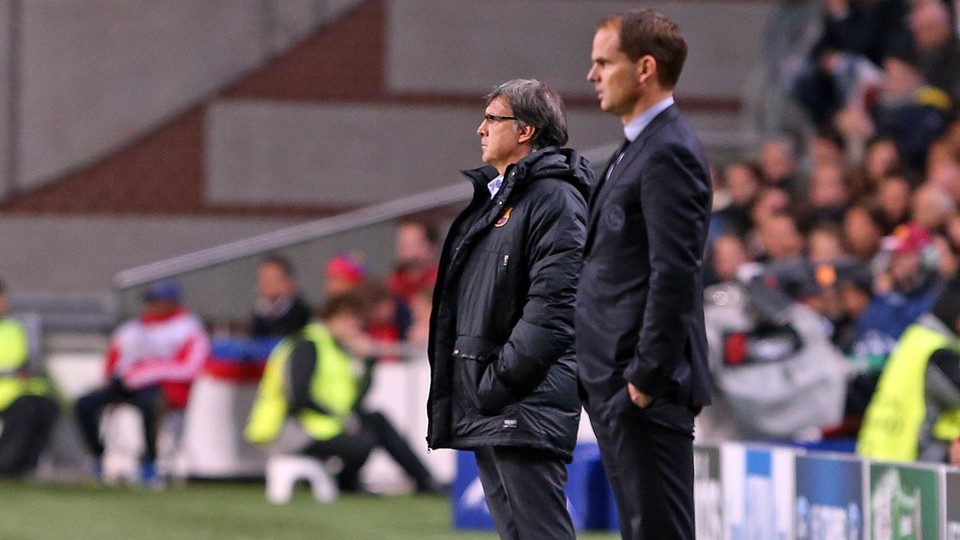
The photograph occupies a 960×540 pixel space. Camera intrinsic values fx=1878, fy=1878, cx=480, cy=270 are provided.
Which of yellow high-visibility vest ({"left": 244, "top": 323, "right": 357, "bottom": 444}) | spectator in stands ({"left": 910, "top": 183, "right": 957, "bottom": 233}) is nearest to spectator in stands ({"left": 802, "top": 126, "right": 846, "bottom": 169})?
spectator in stands ({"left": 910, "top": 183, "right": 957, "bottom": 233})

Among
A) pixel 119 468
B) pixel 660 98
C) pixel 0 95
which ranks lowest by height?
pixel 119 468

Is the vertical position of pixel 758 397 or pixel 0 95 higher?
pixel 0 95

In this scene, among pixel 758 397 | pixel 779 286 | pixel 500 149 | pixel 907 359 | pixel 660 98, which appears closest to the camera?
pixel 660 98

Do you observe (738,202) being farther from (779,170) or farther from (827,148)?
(827,148)

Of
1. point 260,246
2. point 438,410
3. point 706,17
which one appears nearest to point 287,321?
point 260,246

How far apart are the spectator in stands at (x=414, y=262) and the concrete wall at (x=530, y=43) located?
15.9 feet

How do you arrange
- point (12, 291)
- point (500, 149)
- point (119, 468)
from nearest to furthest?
point (500, 149), point (119, 468), point (12, 291)

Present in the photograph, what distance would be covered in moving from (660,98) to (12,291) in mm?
15877

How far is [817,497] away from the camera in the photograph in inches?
332

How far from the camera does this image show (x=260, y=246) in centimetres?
1709

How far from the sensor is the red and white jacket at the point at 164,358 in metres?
16.2

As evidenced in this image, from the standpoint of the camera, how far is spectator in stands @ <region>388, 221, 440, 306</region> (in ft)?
54.5

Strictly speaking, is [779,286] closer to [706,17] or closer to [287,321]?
[287,321]

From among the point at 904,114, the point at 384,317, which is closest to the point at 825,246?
the point at 904,114
